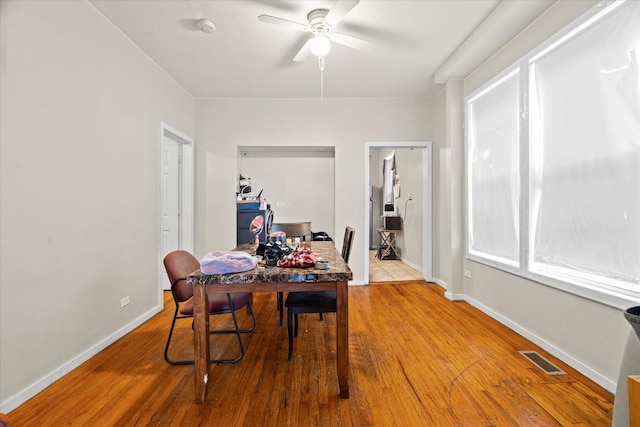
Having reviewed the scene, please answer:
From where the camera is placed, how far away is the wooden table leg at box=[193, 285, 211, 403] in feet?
5.54

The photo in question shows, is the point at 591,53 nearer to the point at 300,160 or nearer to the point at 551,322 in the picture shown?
the point at 551,322

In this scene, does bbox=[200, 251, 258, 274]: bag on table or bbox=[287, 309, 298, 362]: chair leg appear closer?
bbox=[200, 251, 258, 274]: bag on table

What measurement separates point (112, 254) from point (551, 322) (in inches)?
144

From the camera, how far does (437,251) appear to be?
4.41 metres

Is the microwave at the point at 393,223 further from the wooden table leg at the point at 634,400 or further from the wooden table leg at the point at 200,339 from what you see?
the wooden table leg at the point at 634,400

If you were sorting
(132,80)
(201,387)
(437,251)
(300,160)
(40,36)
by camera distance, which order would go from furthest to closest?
(300,160), (437,251), (132,80), (40,36), (201,387)

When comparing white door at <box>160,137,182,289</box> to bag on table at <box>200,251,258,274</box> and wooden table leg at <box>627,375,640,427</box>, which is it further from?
wooden table leg at <box>627,375,640,427</box>

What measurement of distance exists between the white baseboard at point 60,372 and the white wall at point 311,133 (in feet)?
6.13

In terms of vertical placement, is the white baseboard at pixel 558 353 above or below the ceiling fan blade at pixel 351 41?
below

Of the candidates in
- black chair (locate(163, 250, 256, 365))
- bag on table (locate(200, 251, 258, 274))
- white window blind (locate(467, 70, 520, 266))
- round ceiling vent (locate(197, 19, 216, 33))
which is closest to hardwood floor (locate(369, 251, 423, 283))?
white window blind (locate(467, 70, 520, 266))

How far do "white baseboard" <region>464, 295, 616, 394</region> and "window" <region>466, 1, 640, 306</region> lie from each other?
0.50m

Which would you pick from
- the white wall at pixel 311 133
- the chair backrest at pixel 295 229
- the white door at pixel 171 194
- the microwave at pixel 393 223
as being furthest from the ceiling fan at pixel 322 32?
the microwave at pixel 393 223

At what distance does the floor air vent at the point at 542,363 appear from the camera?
6.73ft

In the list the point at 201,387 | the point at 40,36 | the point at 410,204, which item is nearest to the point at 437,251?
the point at 410,204
